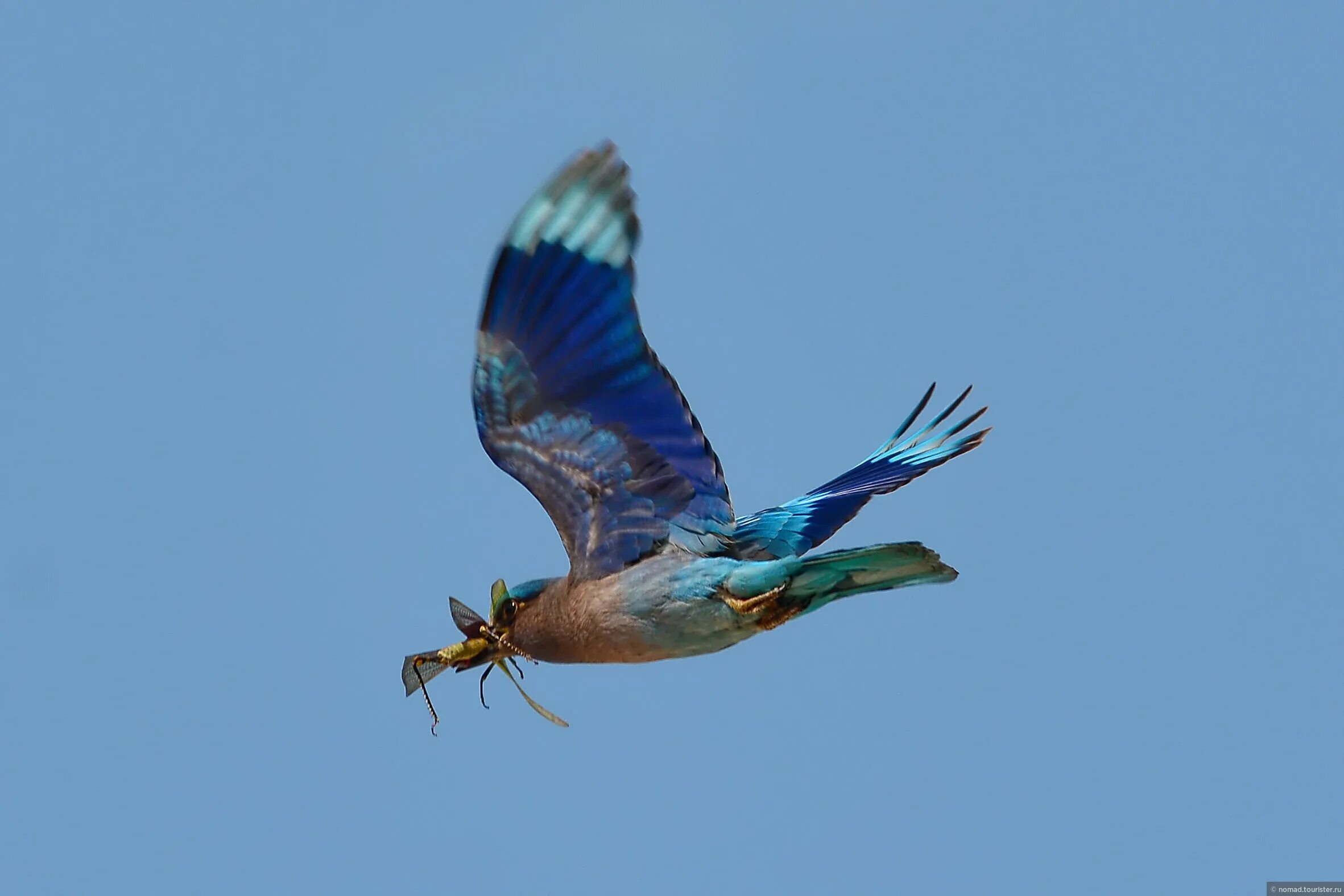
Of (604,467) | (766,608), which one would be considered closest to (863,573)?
(766,608)

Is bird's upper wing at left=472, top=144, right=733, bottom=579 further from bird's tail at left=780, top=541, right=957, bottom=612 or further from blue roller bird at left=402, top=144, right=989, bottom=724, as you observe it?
bird's tail at left=780, top=541, right=957, bottom=612

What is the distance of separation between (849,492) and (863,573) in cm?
206

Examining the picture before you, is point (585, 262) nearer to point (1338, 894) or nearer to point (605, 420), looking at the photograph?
point (605, 420)

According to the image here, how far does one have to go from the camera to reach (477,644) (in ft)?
37.8

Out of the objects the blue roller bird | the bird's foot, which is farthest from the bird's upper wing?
the bird's foot

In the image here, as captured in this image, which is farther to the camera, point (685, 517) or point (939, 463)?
point (939, 463)

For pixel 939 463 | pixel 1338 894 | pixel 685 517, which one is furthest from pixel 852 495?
pixel 1338 894

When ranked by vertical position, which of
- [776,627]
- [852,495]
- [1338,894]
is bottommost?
[1338,894]

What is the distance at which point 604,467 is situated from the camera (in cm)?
1112

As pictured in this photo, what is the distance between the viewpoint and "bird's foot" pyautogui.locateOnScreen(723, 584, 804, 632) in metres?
10.6

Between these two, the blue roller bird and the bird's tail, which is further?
the blue roller bird

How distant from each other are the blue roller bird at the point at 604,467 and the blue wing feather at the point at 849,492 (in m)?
0.20

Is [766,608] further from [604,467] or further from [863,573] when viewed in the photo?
[604,467]

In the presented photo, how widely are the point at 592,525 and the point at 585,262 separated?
1.41m
